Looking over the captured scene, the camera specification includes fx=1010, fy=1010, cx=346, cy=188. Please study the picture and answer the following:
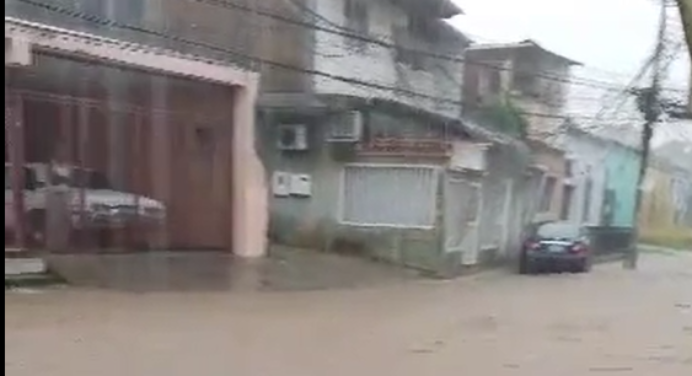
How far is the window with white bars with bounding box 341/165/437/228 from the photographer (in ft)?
9.29

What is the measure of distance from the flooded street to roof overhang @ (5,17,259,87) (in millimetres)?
608

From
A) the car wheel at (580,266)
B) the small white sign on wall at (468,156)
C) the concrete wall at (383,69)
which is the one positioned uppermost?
the concrete wall at (383,69)

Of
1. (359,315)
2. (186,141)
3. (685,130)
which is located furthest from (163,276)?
(685,130)

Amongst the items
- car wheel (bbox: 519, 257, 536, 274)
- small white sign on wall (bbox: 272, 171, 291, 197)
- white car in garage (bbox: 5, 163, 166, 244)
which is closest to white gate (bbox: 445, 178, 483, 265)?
car wheel (bbox: 519, 257, 536, 274)

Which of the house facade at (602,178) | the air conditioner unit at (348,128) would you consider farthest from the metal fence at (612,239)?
the air conditioner unit at (348,128)

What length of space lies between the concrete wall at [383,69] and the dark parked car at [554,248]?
422 millimetres

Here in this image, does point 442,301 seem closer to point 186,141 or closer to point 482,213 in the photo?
point 482,213

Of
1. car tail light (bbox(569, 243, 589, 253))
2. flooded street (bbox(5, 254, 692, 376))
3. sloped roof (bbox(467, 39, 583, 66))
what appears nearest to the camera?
flooded street (bbox(5, 254, 692, 376))

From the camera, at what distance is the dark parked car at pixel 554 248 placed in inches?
113

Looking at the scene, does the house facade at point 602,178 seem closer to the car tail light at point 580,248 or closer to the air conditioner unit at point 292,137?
the car tail light at point 580,248

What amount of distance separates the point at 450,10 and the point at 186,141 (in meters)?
0.83

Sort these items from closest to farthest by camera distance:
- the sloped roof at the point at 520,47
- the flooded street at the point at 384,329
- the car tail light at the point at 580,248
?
the flooded street at the point at 384,329
the sloped roof at the point at 520,47
the car tail light at the point at 580,248

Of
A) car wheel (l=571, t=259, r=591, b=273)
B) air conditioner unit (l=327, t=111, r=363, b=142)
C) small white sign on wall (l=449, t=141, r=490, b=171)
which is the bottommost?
car wheel (l=571, t=259, r=591, b=273)

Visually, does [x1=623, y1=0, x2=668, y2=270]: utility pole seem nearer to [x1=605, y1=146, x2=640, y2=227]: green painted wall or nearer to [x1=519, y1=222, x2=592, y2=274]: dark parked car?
[x1=605, y1=146, x2=640, y2=227]: green painted wall
